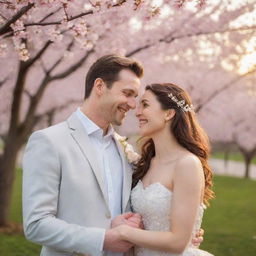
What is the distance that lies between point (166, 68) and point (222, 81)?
4.70 m

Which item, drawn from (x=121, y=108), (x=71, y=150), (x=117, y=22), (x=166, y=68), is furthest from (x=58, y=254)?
(x=166, y=68)

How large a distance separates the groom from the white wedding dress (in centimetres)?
13

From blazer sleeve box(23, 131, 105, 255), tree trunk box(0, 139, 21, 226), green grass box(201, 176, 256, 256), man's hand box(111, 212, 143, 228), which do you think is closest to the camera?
blazer sleeve box(23, 131, 105, 255)

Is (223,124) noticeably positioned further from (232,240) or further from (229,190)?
(232,240)

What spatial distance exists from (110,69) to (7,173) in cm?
725

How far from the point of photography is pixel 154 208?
3.65m

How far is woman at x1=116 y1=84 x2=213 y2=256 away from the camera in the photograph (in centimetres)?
336

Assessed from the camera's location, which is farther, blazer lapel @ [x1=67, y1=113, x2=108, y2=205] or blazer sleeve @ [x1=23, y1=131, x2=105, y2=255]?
blazer lapel @ [x1=67, y1=113, x2=108, y2=205]

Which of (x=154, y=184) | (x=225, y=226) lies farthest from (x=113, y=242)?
(x=225, y=226)

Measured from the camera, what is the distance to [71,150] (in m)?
3.36

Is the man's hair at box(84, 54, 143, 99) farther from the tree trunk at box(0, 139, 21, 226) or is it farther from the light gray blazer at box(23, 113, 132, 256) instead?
the tree trunk at box(0, 139, 21, 226)

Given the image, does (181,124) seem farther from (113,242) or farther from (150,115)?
(113,242)

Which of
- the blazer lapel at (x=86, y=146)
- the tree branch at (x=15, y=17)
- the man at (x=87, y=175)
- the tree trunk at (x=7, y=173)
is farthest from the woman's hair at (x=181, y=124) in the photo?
the tree trunk at (x=7, y=173)

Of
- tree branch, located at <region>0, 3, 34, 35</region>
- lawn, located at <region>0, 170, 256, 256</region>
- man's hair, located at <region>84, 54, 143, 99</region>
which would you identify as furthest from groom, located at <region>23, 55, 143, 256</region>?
lawn, located at <region>0, 170, 256, 256</region>
